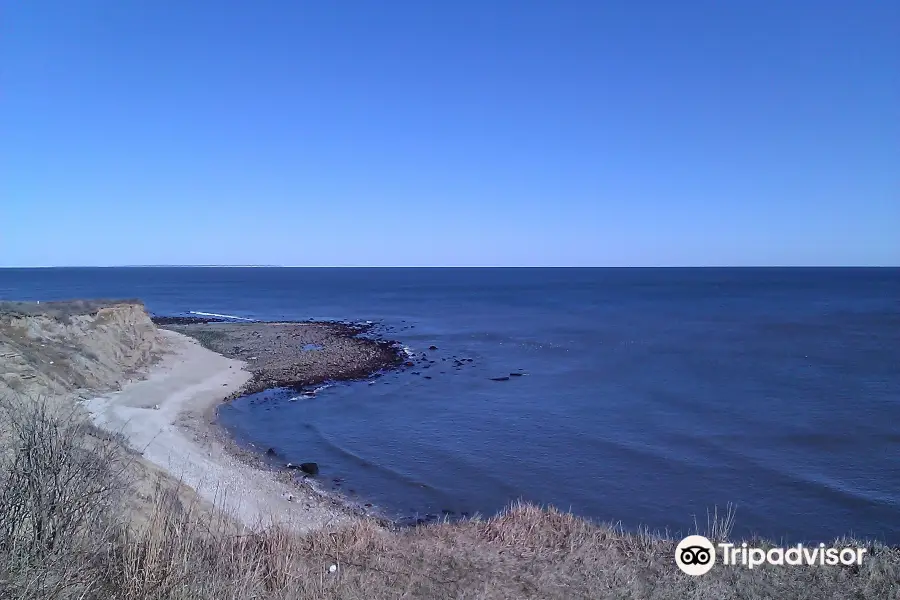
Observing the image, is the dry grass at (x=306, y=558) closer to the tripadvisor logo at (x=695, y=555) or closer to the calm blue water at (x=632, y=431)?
the tripadvisor logo at (x=695, y=555)

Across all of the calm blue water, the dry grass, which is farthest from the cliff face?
the dry grass

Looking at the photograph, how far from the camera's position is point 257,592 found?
6.43 meters

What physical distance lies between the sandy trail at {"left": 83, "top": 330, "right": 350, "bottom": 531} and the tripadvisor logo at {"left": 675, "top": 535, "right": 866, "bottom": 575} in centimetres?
659

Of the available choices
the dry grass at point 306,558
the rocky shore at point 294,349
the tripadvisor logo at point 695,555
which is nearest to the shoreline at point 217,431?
the rocky shore at point 294,349

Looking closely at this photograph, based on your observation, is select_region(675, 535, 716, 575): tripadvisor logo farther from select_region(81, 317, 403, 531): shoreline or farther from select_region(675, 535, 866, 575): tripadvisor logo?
select_region(81, 317, 403, 531): shoreline

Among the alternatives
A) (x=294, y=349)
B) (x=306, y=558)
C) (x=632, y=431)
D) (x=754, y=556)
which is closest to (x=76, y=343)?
(x=294, y=349)

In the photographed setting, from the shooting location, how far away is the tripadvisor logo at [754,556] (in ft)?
27.9

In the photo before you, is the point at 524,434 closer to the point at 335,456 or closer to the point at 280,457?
the point at 335,456

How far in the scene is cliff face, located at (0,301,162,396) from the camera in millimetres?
22516

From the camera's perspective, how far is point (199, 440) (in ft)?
69.8

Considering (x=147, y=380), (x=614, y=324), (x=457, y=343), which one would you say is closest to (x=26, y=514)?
(x=147, y=380)

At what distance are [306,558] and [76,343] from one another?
28.2 metres

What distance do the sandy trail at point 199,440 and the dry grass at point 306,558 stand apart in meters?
1.82

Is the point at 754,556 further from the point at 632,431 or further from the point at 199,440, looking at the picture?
the point at 199,440
